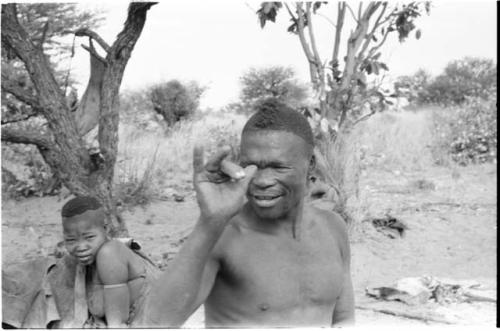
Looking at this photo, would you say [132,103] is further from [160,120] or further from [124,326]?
[124,326]

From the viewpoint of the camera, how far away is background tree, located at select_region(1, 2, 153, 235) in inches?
177

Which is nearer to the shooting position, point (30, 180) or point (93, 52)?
point (93, 52)

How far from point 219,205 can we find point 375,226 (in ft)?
17.2

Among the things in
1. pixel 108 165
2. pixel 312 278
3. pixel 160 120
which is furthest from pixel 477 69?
pixel 312 278

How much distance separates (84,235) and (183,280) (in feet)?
5.98

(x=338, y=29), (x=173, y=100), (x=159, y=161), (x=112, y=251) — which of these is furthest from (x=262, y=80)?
(x=112, y=251)

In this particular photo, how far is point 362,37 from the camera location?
21.3ft

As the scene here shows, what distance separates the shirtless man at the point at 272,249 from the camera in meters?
1.83

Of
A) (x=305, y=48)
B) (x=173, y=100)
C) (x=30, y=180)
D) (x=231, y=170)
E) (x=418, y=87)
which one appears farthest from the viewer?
→ (x=173, y=100)

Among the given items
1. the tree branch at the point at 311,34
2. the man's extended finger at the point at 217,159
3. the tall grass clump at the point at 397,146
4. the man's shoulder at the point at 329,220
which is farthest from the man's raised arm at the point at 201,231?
the tall grass clump at the point at 397,146

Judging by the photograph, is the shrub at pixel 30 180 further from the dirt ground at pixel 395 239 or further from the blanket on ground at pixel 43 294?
the blanket on ground at pixel 43 294

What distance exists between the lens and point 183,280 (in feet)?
5.23

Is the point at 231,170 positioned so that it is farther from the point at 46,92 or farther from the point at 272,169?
the point at 46,92

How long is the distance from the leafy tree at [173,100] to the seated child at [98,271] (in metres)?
14.3
